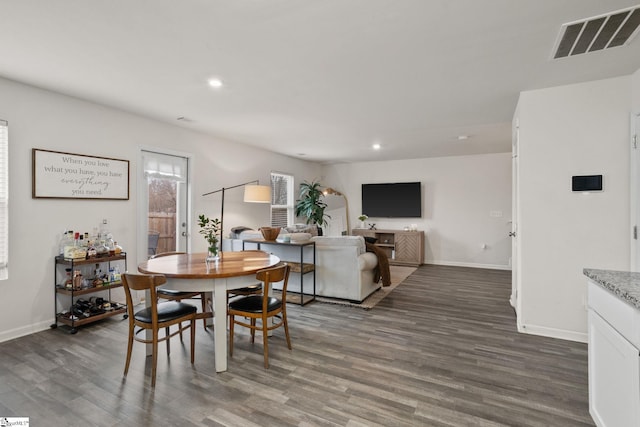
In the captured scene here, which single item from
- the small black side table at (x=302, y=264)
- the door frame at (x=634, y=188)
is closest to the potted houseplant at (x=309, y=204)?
the small black side table at (x=302, y=264)

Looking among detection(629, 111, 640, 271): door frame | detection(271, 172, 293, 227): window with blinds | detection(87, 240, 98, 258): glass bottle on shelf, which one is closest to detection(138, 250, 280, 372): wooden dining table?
detection(87, 240, 98, 258): glass bottle on shelf

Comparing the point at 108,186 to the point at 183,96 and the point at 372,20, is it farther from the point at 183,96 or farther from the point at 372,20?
the point at 372,20

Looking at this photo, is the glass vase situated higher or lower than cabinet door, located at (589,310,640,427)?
higher

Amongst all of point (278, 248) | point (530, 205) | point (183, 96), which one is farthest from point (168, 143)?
point (530, 205)

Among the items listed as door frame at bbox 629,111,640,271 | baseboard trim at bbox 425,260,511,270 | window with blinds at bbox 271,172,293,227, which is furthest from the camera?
window with blinds at bbox 271,172,293,227

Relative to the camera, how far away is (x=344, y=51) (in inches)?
94.1

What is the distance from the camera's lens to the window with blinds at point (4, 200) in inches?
116

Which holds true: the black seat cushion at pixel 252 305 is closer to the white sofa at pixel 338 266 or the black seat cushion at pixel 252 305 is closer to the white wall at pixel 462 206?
the white sofa at pixel 338 266

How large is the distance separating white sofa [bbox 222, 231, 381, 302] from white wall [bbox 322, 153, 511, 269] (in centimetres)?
339

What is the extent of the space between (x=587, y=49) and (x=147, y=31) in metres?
3.16

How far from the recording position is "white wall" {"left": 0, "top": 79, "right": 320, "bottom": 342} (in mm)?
3012

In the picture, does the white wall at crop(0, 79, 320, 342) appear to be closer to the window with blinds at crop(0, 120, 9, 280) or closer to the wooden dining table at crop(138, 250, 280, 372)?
the window with blinds at crop(0, 120, 9, 280)

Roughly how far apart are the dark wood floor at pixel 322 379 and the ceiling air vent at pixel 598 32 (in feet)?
7.98

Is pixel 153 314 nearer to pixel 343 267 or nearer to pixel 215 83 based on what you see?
pixel 215 83
